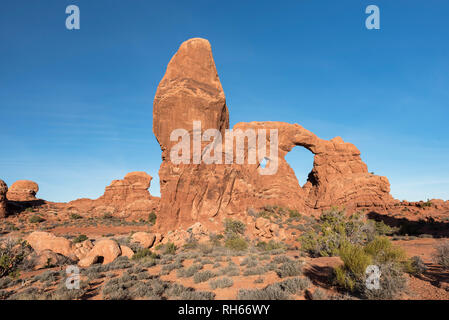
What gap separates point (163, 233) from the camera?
57.2ft

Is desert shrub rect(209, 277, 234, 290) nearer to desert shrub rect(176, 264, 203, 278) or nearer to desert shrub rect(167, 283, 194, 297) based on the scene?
desert shrub rect(167, 283, 194, 297)

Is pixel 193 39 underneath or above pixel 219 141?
above

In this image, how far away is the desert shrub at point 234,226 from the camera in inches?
726

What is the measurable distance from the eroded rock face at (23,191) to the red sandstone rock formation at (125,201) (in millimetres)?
6896

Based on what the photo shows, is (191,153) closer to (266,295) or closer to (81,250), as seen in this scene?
(81,250)

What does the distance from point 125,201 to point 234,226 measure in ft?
106

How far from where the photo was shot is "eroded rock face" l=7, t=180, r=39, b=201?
41.0 metres

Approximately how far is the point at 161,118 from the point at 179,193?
6633 mm

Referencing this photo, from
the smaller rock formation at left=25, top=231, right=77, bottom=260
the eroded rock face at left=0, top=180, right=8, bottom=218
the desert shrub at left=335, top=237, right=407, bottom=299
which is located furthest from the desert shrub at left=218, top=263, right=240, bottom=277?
the eroded rock face at left=0, top=180, right=8, bottom=218

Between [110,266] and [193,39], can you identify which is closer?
[110,266]

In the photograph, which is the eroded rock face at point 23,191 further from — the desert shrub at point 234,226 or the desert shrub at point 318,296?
the desert shrub at point 318,296

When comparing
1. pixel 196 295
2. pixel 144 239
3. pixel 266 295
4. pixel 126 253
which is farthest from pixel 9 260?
pixel 266 295
